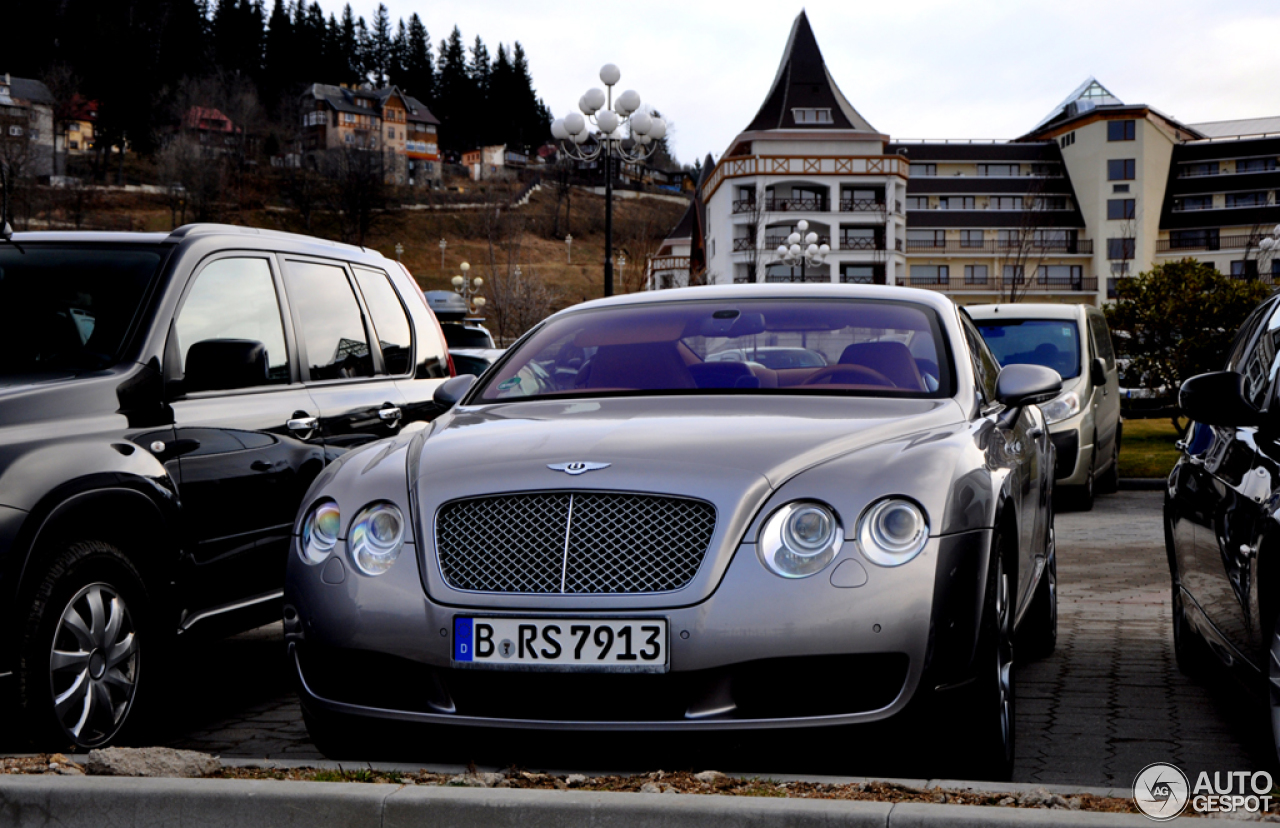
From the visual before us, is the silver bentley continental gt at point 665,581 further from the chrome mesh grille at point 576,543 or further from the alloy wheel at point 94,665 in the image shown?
the alloy wheel at point 94,665

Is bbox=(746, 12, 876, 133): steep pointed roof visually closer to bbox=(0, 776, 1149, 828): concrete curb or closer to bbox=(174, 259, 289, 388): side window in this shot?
bbox=(174, 259, 289, 388): side window

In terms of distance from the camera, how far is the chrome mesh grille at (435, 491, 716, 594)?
3684 millimetres

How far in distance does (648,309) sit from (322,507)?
1.82m

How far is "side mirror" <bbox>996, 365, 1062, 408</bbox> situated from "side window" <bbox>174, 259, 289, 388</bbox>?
281 centimetres

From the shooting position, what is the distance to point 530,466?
155 inches

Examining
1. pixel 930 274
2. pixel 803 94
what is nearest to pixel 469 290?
pixel 803 94

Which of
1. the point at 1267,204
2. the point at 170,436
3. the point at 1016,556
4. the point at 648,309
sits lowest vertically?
the point at 1016,556

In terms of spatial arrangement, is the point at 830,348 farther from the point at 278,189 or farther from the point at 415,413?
the point at 278,189

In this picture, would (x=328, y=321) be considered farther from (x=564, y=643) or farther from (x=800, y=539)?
(x=800, y=539)

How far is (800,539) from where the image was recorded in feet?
12.1

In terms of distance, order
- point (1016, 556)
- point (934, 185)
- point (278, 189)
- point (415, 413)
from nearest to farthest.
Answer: point (1016, 556), point (415, 413), point (934, 185), point (278, 189)

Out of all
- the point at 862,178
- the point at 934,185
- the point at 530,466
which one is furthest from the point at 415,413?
the point at 934,185

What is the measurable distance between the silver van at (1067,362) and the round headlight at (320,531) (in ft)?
34.0

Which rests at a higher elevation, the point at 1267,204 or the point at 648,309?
the point at 1267,204
